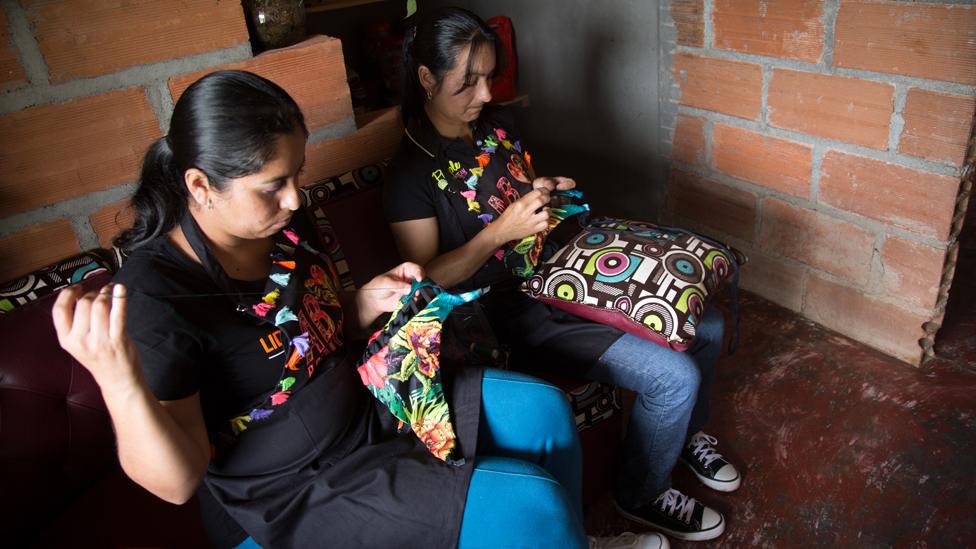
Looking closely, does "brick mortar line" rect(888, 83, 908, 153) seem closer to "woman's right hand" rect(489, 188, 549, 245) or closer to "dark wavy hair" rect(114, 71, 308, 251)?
"woman's right hand" rect(489, 188, 549, 245)

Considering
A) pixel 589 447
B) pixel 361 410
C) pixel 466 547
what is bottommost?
pixel 589 447

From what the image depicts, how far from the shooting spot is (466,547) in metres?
1.16

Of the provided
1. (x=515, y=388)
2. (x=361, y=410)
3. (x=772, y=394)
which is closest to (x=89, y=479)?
(x=361, y=410)

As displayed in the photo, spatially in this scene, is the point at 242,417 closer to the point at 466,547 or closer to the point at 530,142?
the point at 466,547

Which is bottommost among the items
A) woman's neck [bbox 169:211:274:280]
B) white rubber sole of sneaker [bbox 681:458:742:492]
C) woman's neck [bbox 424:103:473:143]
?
white rubber sole of sneaker [bbox 681:458:742:492]

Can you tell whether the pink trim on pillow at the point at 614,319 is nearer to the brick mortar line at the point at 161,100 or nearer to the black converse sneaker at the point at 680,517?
the black converse sneaker at the point at 680,517

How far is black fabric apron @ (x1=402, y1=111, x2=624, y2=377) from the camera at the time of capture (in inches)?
65.1

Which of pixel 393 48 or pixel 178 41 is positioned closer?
pixel 178 41

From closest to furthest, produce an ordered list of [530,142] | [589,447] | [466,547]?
[466,547] → [589,447] → [530,142]

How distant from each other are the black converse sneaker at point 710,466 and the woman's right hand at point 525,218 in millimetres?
738

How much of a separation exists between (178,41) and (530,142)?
181 centimetres

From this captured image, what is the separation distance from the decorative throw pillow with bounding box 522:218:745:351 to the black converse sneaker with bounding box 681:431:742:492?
1.53 feet

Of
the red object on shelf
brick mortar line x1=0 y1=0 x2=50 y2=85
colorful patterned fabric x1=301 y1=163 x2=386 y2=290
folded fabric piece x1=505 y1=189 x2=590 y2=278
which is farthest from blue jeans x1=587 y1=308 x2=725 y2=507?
the red object on shelf

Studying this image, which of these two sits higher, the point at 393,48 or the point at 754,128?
the point at 393,48
